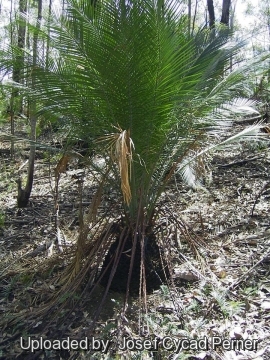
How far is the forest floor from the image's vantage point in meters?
3.03

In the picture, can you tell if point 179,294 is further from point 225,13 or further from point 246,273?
point 225,13

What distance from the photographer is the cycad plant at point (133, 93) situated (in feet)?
10.4

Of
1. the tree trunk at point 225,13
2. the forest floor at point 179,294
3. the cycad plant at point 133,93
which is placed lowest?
the forest floor at point 179,294

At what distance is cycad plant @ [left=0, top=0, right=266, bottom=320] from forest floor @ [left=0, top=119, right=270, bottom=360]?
379mm

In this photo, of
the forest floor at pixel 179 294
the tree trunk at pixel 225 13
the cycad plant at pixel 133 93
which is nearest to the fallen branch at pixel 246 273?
the forest floor at pixel 179 294

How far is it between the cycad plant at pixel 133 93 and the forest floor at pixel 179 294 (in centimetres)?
38

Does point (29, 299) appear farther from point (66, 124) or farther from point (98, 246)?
point (66, 124)

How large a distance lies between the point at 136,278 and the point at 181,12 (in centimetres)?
244

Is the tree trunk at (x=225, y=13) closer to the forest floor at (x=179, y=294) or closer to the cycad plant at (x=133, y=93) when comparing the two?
the forest floor at (x=179, y=294)

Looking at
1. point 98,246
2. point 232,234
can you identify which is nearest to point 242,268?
point 232,234

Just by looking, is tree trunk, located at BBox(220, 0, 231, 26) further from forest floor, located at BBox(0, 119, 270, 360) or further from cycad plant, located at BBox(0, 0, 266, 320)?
cycad plant, located at BBox(0, 0, 266, 320)

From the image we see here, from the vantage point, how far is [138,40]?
317 centimetres

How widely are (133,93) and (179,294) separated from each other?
6.26 feet

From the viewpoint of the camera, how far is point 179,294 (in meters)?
3.70
